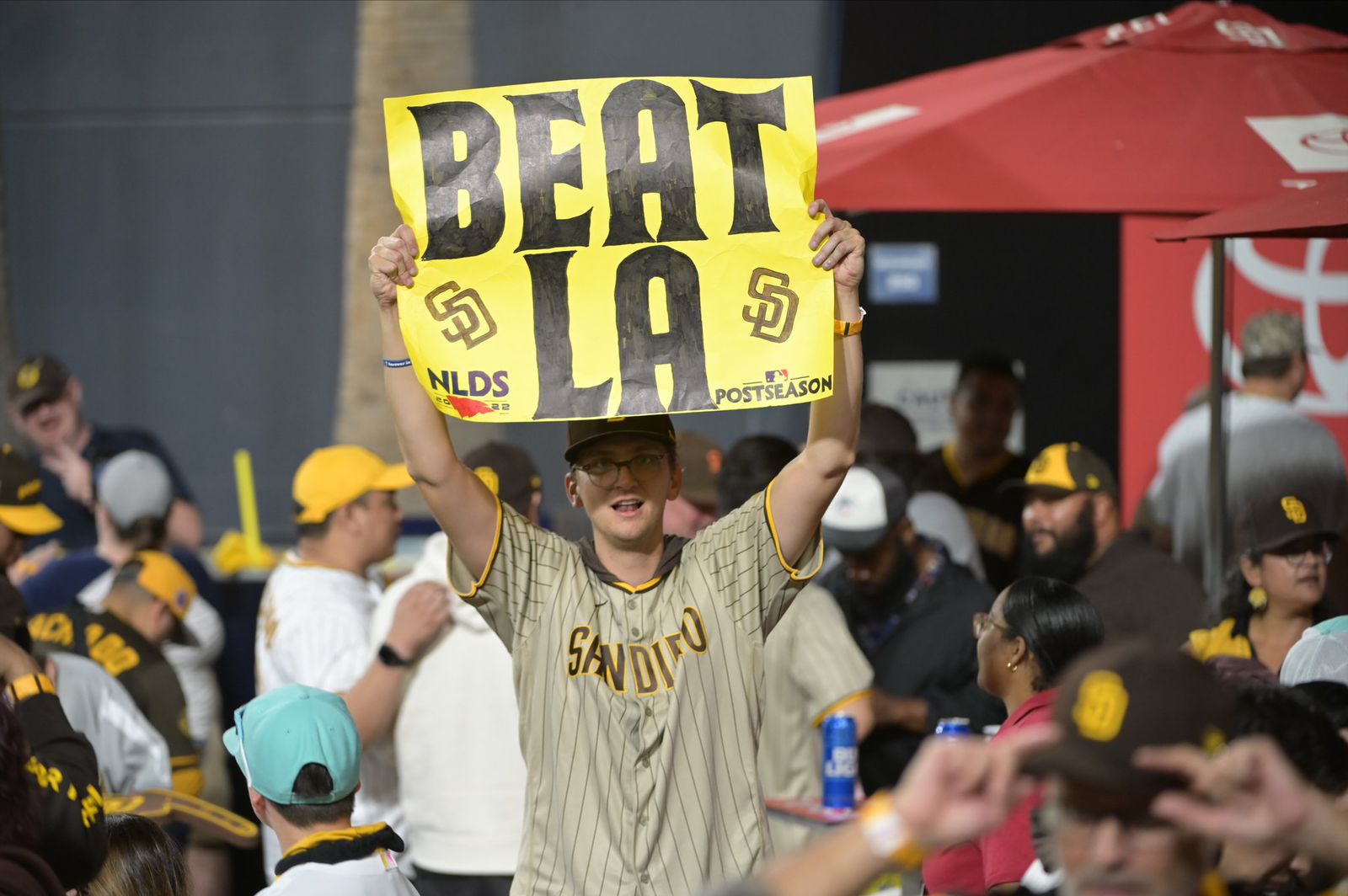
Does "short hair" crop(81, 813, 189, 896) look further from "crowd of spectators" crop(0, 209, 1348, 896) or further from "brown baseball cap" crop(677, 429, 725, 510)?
"brown baseball cap" crop(677, 429, 725, 510)

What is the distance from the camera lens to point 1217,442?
6070mm

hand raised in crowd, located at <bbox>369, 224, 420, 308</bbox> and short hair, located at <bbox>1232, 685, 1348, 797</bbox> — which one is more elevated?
hand raised in crowd, located at <bbox>369, 224, 420, 308</bbox>

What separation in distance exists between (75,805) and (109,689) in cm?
230

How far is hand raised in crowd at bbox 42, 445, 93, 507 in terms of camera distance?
7.63 m

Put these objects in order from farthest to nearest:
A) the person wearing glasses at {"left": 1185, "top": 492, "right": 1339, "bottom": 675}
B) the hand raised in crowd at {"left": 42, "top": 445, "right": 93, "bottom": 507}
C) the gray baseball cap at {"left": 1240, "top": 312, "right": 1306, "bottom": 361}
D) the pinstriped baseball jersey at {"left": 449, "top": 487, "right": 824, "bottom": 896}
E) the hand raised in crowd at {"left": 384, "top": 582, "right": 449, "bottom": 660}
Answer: the hand raised in crowd at {"left": 42, "top": 445, "right": 93, "bottom": 507}, the gray baseball cap at {"left": 1240, "top": 312, "right": 1306, "bottom": 361}, the hand raised in crowd at {"left": 384, "top": 582, "right": 449, "bottom": 660}, the person wearing glasses at {"left": 1185, "top": 492, "right": 1339, "bottom": 675}, the pinstriped baseball jersey at {"left": 449, "top": 487, "right": 824, "bottom": 896}

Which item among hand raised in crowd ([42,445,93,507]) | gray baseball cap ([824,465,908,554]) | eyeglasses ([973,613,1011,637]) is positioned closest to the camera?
eyeglasses ([973,613,1011,637])

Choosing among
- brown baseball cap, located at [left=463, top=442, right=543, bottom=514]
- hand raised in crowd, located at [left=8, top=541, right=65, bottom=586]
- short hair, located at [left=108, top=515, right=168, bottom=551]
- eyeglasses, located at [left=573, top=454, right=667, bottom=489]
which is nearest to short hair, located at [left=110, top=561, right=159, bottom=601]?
short hair, located at [left=108, top=515, right=168, bottom=551]

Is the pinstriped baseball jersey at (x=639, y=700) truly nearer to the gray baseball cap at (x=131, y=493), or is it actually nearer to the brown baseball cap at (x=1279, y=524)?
the brown baseball cap at (x=1279, y=524)

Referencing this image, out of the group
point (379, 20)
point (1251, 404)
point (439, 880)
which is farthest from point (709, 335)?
point (379, 20)

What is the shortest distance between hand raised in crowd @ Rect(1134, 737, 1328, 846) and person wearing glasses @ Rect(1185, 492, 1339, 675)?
3.19 meters

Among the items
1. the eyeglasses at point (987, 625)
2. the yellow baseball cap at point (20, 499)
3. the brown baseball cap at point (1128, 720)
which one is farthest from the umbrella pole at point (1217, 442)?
the brown baseball cap at point (1128, 720)

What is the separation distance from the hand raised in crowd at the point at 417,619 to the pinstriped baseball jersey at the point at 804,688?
105 cm

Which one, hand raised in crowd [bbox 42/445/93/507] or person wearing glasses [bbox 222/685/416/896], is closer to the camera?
person wearing glasses [bbox 222/685/416/896]

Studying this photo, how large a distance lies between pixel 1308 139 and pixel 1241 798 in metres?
4.61
